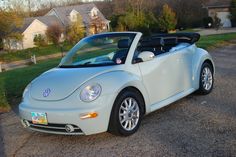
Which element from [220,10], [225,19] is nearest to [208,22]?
[225,19]

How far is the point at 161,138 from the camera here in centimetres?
491

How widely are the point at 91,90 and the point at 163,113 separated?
1.74 metres

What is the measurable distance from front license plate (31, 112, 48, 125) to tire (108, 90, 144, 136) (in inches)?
34.0

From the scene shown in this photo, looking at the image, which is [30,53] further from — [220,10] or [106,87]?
[106,87]

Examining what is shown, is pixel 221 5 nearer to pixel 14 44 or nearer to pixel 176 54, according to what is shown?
pixel 14 44

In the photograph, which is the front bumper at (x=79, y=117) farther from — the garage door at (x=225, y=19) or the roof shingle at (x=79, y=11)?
the roof shingle at (x=79, y=11)

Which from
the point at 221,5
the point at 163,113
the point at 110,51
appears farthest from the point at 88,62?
the point at 221,5

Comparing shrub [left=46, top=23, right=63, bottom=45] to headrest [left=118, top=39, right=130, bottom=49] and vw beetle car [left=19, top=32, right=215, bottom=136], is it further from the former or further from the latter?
headrest [left=118, top=39, right=130, bottom=49]

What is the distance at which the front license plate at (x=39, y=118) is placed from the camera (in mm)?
4910

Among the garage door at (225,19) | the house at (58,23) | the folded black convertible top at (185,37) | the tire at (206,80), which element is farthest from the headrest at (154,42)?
the house at (58,23)

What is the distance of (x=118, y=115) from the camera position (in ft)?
16.2

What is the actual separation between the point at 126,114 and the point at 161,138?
22.9 inches

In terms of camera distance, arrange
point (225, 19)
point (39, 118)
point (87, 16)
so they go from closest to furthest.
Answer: point (39, 118) → point (225, 19) → point (87, 16)

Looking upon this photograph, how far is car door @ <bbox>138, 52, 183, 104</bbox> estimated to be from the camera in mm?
5613
